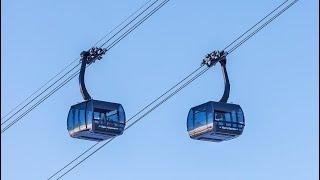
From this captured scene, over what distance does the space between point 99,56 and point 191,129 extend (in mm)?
6309

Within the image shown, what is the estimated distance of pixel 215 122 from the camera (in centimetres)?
4838

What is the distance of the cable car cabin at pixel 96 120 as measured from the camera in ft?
157

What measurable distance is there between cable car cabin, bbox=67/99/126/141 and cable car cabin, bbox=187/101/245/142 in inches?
153

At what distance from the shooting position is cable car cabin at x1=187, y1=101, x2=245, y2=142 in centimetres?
4831

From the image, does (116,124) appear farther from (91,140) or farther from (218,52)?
(218,52)

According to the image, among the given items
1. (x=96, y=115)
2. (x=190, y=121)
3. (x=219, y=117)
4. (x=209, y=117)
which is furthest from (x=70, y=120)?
(x=219, y=117)

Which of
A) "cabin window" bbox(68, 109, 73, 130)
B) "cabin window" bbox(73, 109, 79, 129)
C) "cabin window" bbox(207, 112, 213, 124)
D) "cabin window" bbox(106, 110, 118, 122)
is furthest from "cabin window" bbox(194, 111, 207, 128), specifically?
"cabin window" bbox(68, 109, 73, 130)

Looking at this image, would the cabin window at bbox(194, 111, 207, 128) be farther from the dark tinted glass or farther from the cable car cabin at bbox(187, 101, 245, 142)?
the dark tinted glass

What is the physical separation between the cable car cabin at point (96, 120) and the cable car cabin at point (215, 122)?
12.7 feet

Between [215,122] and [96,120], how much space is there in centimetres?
618

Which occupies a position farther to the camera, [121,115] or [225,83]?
[225,83]

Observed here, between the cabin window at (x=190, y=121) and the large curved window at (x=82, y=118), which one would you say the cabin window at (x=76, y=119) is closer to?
the large curved window at (x=82, y=118)

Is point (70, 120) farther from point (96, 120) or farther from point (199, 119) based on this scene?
point (199, 119)

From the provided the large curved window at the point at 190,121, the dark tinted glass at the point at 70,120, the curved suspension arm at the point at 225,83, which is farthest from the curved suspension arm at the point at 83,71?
the curved suspension arm at the point at 225,83
